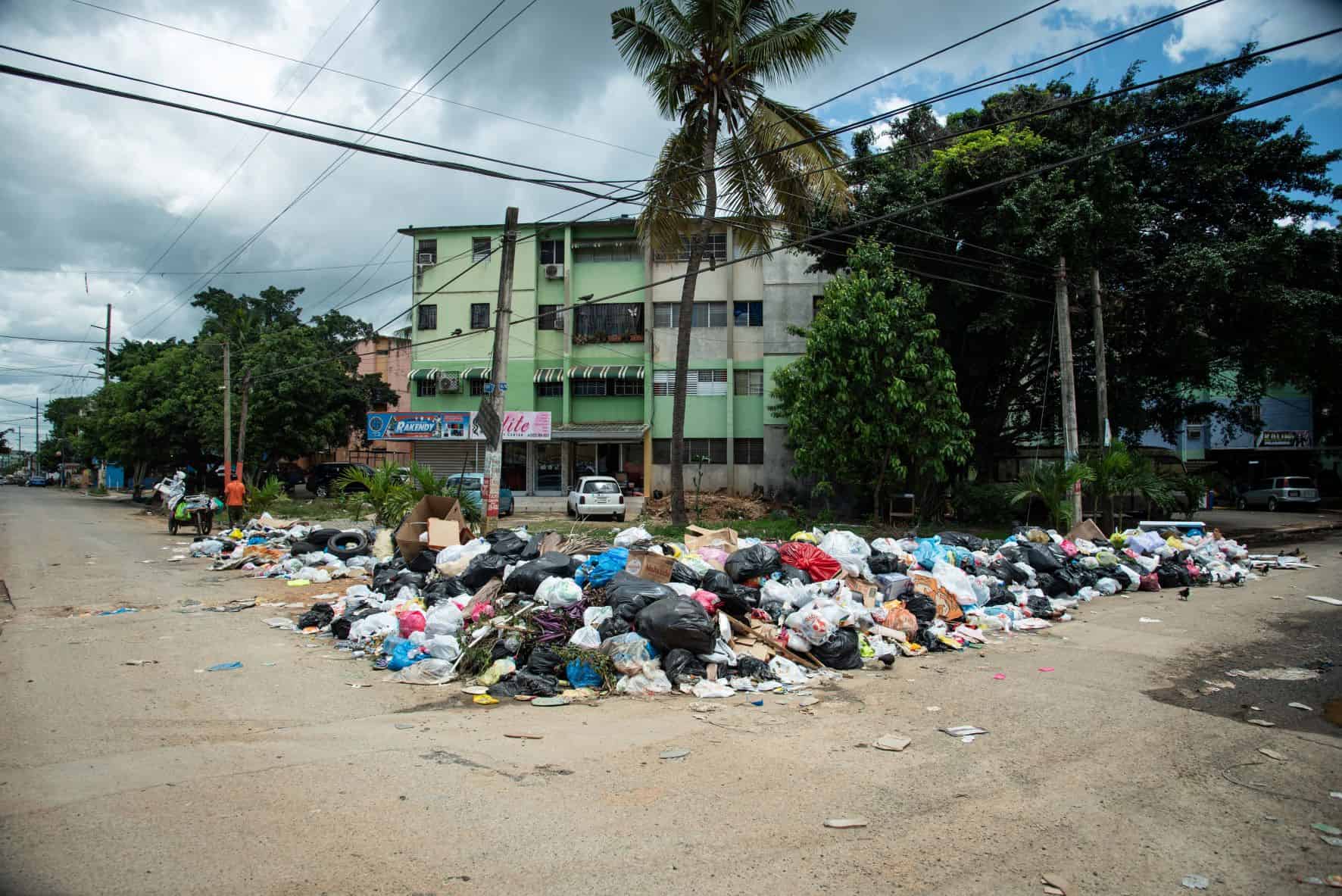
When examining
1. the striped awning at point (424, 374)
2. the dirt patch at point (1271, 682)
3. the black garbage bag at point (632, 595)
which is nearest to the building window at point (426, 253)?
the striped awning at point (424, 374)

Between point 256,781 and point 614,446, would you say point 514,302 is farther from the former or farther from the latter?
point 256,781

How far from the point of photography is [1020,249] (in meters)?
19.9

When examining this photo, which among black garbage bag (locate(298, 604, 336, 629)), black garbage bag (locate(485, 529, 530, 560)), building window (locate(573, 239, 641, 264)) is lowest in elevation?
black garbage bag (locate(298, 604, 336, 629))

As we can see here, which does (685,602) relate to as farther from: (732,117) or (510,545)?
(732,117)

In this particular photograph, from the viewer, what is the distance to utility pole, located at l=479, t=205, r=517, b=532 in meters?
13.4

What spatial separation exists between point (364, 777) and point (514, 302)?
3053 cm

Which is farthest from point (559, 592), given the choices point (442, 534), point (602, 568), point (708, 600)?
point (442, 534)

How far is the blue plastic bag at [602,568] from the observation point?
26.8 ft

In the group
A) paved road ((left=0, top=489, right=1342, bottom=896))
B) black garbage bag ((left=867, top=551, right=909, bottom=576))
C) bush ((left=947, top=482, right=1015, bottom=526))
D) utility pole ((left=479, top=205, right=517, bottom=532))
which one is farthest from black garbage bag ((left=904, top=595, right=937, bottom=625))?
bush ((left=947, top=482, right=1015, bottom=526))

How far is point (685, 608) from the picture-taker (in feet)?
22.0

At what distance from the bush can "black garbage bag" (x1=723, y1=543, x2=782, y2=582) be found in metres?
15.7

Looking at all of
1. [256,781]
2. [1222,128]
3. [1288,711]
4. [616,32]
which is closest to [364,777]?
[256,781]

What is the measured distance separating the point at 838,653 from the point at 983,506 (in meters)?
17.4

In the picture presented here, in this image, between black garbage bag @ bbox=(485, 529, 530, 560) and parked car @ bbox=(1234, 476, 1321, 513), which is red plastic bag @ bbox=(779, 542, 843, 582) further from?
parked car @ bbox=(1234, 476, 1321, 513)
